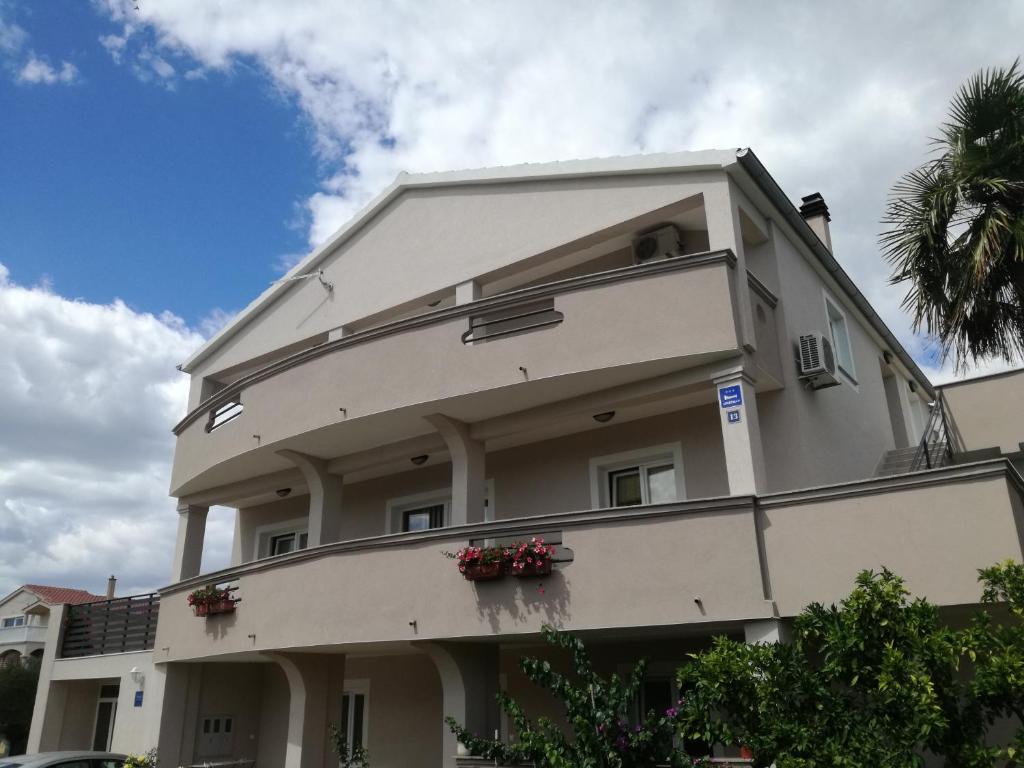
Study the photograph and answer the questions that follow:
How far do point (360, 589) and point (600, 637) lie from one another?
11.8ft

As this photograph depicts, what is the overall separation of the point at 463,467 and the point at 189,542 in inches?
328

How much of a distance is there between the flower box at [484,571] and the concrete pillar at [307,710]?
183 inches

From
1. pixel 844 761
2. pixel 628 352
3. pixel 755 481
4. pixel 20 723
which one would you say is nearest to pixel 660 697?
pixel 755 481

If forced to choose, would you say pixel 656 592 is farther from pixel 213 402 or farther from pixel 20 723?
pixel 20 723

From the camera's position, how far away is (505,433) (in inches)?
532

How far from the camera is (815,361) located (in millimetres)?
12766

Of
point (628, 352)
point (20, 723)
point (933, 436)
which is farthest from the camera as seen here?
point (20, 723)

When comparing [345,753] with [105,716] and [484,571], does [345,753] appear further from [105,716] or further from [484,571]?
[105,716]

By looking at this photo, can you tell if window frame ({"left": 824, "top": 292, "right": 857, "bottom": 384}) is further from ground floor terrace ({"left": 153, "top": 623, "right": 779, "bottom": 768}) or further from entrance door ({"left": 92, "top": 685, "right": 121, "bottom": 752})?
entrance door ({"left": 92, "top": 685, "right": 121, "bottom": 752})

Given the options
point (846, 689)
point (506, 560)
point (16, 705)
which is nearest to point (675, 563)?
point (506, 560)

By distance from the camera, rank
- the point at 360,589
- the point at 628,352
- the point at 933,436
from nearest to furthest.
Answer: the point at 628,352, the point at 360,589, the point at 933,436

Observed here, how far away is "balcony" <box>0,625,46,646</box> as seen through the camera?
52.0m

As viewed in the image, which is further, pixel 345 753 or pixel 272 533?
pixel 272 533

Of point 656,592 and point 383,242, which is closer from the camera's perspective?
point 656,592
